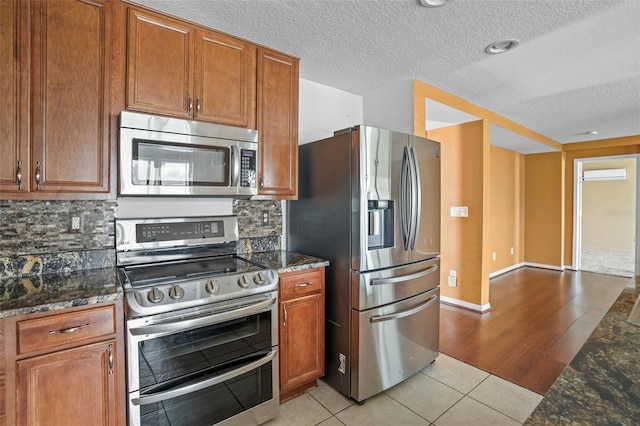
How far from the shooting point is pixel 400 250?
7.30 ft

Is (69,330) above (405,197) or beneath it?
beneath

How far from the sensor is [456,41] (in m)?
2.14

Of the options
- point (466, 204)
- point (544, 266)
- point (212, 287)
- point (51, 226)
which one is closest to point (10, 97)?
point (51, 226)

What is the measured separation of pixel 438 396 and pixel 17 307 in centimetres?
238

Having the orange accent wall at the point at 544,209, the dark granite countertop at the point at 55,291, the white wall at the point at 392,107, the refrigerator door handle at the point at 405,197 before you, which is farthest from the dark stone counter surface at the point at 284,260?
the orange accent wall at the point at 544,209

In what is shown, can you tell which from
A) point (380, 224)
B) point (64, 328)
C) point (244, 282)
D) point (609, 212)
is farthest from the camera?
point (609, 212)

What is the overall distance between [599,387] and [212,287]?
1.52m

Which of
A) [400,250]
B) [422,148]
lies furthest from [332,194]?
[422,148]

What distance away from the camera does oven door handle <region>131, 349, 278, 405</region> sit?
1.49 m

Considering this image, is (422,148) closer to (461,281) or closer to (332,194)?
(332,194)

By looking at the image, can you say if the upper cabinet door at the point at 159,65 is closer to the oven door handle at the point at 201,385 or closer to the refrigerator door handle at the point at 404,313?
the oven door handle at the point at 201,385

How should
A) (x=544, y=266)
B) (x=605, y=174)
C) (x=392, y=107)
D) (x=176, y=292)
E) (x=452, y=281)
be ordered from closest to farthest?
(x=176, y=292) → (x=392, y=107) → (x=452, y=281) → (x=544, y=266) → (x=605, y=174)

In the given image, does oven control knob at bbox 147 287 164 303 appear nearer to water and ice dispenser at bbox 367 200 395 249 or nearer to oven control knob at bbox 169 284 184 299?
oven control knob at bbox 169 284 184 299

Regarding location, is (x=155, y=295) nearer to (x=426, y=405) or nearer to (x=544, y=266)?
(x=426, y=405)
